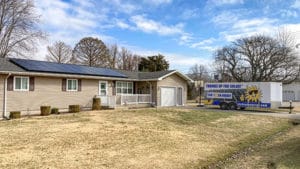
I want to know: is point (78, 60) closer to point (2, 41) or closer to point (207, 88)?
point (2, 41)

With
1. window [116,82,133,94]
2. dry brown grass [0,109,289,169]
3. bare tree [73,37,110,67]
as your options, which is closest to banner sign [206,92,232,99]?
window [116,82,133,94]

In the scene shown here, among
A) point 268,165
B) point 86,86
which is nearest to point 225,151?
point 268,165

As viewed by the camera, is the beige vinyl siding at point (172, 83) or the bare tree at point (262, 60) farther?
the bare tree at point (262, 60)

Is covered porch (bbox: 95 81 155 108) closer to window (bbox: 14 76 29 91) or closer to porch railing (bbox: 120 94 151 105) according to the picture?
porch railing (bbox: 120 94 151 105)

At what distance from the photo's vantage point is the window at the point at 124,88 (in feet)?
83.5

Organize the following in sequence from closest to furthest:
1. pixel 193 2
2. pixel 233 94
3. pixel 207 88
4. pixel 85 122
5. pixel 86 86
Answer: pixel 85 122 < pixel 193 2 < pixel 86 86 < pixel 233 94 < pixel 207 88

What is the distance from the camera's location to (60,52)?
4906 cm

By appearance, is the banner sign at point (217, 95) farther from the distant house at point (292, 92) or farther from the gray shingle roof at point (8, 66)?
the distant house at point (292, 92)

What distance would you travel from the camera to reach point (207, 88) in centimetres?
2970

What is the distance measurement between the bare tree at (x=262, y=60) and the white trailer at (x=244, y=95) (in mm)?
14529

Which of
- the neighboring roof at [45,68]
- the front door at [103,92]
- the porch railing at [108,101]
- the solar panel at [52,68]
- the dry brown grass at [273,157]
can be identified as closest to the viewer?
the dry brown grass at [273,157]

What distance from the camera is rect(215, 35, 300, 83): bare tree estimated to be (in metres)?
39.7

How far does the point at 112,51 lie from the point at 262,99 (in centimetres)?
3619

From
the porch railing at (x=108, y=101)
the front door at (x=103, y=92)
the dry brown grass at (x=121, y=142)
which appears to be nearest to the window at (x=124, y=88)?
the front door at (x=103, y=92)
